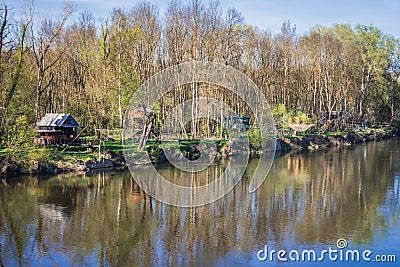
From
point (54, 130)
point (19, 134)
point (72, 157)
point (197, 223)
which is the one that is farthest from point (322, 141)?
point (197, 223)

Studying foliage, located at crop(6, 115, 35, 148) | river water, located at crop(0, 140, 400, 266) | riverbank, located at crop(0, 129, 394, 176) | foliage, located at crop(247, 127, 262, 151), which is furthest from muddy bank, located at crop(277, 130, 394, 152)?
foliage, located at crop(6, 115, 35, 148)

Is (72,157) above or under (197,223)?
above

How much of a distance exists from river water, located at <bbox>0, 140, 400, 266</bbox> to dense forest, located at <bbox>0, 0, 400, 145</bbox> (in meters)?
9.93

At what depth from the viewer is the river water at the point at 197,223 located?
16641 millimetres

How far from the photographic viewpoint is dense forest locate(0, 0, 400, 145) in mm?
41938

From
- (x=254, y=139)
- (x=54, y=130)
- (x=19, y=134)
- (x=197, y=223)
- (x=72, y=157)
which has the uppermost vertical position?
(x=54, y=130)

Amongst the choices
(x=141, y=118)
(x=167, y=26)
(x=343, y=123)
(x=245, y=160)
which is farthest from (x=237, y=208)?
(x=343, y=123)

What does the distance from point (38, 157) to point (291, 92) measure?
39352mm

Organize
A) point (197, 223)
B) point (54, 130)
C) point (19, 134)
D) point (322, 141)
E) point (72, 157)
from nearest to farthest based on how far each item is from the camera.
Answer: point (197, 223), point (19, 134), point (72, 157), point (54, 130), point (322, 141)

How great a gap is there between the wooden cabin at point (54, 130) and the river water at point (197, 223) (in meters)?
→ 6.25

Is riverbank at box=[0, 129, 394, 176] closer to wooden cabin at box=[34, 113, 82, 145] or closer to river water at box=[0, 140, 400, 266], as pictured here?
river water at box=[0, 140, 400, 266]

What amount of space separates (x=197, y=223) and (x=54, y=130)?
64.4ft

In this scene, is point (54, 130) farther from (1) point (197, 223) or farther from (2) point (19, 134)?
(1) point (197, 223)

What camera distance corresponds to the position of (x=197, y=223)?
68.0 feet
